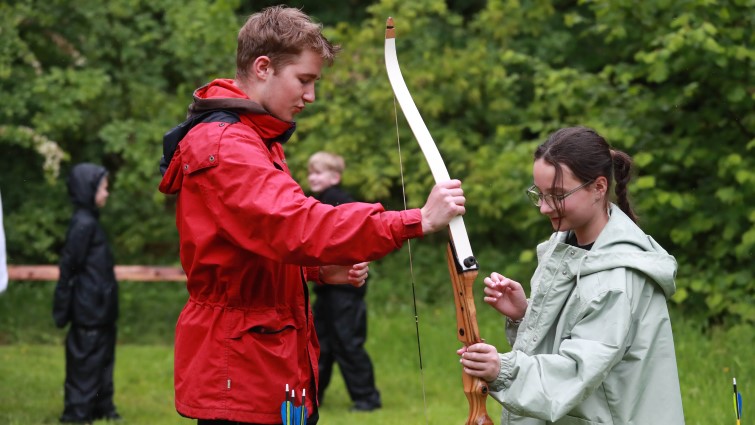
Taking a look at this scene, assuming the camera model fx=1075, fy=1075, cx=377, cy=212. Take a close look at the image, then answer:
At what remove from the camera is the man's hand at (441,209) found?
3.04 meters

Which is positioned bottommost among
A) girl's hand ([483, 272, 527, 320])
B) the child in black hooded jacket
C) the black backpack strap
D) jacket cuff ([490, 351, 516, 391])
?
the child in black hooded jacket

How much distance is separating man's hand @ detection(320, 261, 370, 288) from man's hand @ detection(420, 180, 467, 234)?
0.67 m

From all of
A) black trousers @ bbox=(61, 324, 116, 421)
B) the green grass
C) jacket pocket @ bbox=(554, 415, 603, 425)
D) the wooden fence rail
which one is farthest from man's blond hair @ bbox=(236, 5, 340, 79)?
the wooden fence rail

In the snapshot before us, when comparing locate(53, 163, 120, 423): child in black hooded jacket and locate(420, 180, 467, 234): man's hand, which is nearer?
locate(420, 180, 467, 234): man's hand

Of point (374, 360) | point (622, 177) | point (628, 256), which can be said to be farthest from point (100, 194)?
point (628, 256)

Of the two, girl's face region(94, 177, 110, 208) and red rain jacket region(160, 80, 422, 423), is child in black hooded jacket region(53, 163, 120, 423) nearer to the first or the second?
girl's face region(94, 177, 110, 208)

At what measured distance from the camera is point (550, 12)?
480 inches

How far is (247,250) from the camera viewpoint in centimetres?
319

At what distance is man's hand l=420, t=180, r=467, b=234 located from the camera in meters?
3.04

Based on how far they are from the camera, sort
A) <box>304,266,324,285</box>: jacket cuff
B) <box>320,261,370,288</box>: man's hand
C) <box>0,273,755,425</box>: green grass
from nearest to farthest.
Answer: <box>320,261,370,288</box>: man's hand, <box>304,266,324,285</box>: jacket cuff, <box>0,273,755,425</box>: green grass

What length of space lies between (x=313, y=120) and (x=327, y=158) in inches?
175

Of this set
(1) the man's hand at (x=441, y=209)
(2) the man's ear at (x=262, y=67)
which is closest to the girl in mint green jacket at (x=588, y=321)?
(1) the man's hand at (x=441, y=209)

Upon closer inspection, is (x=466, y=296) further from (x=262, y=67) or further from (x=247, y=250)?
(x=262, y=67)

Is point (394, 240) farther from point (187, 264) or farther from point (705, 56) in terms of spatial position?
point (705, 56)
